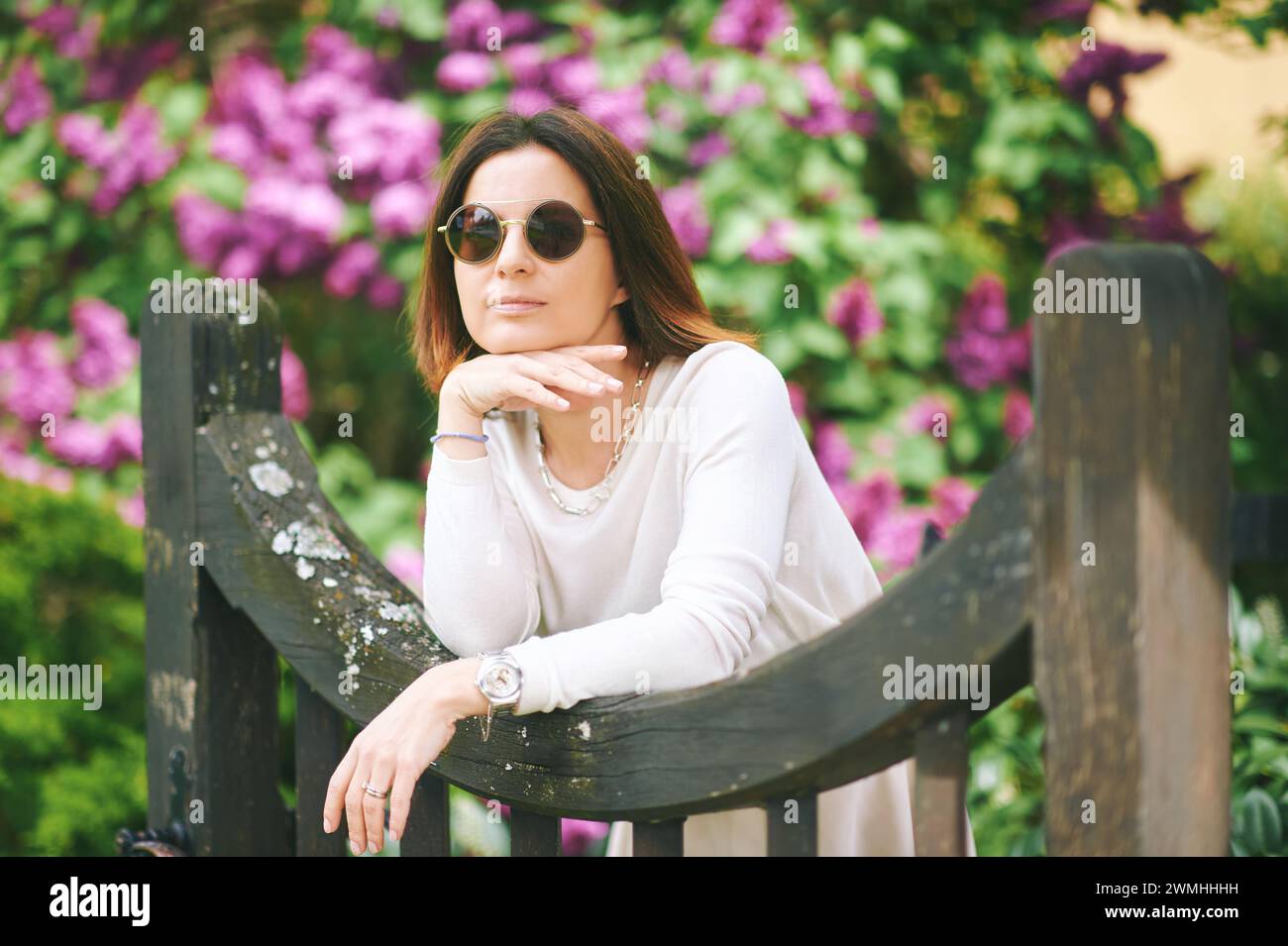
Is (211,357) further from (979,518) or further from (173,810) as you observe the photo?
(979,518)

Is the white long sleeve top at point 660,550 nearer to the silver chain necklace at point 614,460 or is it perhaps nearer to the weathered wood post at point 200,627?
the silver chain necklace at point 614,460

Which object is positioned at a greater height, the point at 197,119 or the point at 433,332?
the point at 197,119

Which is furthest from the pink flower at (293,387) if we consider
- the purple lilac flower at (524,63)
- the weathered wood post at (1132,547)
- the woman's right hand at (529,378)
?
the weathered wood post at (1132,547)

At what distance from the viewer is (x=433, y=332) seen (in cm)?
200

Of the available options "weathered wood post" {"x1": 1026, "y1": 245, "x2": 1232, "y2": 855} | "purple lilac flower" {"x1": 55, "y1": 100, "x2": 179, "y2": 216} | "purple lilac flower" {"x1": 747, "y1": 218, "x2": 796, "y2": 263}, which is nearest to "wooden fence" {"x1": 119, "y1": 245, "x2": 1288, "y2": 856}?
"weathered wood post" {"x1": 1026, "y1": 245, "x2": 1232, "y2": 855}

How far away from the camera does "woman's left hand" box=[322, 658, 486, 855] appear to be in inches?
54.8

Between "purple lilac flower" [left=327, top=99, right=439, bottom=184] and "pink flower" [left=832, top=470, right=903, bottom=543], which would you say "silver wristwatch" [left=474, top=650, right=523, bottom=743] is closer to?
"pink flower" [left=832, top=470, right=903, bottom=543]

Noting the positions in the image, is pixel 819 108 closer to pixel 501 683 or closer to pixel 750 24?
pixel 750 24

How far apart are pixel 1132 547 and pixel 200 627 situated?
136 centimetres

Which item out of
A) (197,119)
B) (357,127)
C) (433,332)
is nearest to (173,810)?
(433,332)

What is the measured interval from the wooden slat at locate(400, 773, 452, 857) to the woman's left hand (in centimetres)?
18

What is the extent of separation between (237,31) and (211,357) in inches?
119

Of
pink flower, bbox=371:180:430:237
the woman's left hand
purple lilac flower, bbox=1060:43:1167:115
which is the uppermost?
purple lilac flower, bbox=1060:43:1167:115

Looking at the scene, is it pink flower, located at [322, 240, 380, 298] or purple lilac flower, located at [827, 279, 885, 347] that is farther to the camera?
pink flower, located at [322, 240, 380, 298]
